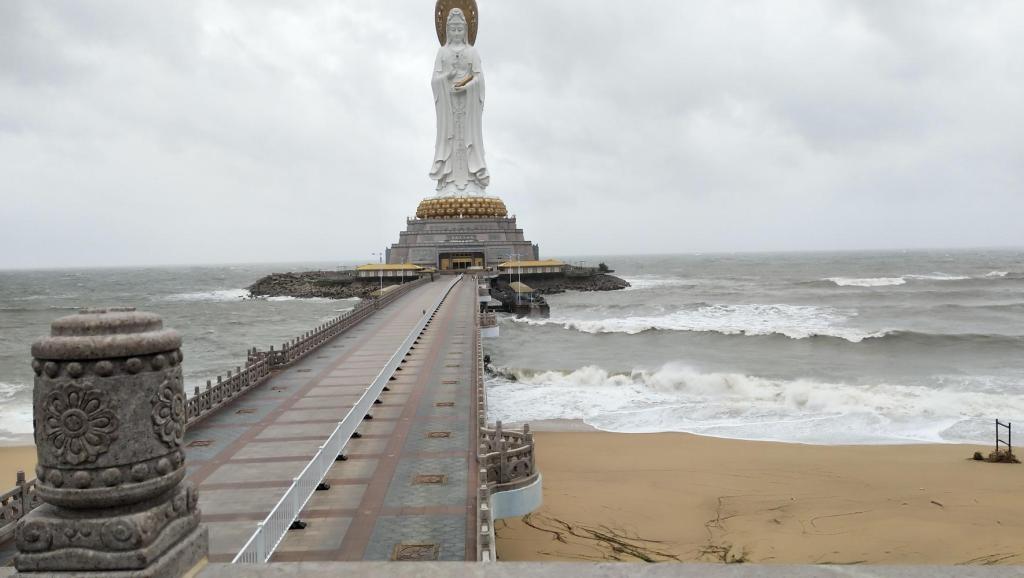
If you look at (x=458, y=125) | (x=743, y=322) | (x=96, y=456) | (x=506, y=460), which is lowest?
(x=743, y=322)

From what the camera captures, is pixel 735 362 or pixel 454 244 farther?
pixel 454 244

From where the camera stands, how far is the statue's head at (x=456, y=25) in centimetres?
5853

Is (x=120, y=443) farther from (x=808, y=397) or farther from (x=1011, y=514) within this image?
(x=808, y=397)

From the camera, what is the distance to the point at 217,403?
516 inches

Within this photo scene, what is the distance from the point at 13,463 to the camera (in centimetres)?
1460

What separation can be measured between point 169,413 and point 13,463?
15177 mm

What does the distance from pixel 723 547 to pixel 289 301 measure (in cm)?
5386

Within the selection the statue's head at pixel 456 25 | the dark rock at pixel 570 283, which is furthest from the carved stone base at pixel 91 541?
the statue's head at pixel 456 25

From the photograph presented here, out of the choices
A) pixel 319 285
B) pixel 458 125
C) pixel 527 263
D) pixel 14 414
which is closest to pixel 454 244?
pixel 527 263

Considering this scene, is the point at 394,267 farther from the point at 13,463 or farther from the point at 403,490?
the point at 403,490

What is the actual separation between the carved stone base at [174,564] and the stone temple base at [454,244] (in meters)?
58.0

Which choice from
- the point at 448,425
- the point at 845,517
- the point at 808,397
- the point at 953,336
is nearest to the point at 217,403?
the point at 448,425

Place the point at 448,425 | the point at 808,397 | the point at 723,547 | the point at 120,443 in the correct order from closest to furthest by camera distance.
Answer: the point at 120,443 < the point at 723,547 < the point at 448,425 < the point at 808,397

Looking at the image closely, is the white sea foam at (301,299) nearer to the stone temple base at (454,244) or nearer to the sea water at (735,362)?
the sea water at (735,362)
